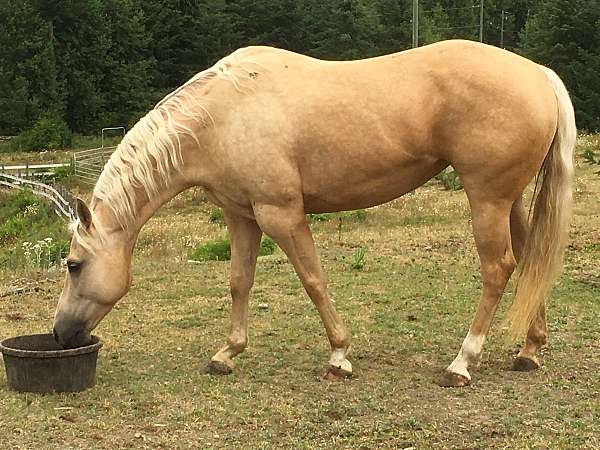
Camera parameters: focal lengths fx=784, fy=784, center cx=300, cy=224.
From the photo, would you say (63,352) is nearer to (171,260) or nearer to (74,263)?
(74,263)

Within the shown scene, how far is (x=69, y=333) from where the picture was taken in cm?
476

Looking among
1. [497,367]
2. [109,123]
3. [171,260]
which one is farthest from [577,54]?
[497,367]

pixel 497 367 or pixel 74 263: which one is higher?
pixel 74 263

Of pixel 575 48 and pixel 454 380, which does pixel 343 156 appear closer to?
pixel 454 380

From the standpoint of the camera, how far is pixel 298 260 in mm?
4828

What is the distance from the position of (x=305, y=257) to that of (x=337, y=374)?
0.76m

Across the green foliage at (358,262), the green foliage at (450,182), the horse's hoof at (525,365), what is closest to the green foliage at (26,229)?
the green foliage at (358,262)

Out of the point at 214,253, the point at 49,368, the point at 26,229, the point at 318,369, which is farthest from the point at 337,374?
the point at 26,229

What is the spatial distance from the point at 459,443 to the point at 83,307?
7.73 feet

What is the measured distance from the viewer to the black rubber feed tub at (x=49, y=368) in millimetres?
4566

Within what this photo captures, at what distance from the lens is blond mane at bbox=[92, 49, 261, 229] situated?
4773mm

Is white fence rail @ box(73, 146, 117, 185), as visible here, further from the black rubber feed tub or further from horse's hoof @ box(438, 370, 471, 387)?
horse's hoof @ box(438, 370, 471, 387)

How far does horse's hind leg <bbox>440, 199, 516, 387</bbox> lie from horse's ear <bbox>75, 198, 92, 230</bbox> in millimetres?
2296

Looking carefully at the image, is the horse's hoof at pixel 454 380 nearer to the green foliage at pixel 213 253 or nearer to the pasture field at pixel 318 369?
the pasture field at pixel 318 369
